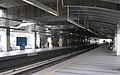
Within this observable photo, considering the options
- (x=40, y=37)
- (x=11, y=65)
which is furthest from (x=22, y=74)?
(x=40, y=37)

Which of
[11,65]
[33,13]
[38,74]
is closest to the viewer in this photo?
[38,74]

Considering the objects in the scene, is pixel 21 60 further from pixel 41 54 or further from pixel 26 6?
pixel 26 6

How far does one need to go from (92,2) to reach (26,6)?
7.20 m

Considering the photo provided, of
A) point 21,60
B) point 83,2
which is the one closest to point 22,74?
point 21,60

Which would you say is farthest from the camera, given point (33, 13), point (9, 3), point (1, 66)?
point (33, 13)

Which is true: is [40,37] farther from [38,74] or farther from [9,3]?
[38,74]

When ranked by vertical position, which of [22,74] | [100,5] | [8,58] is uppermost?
[100,5]

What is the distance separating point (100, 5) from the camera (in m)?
13.6

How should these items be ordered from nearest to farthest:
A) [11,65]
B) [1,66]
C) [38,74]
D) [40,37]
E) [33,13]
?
[38,74], [1,66], [11,65], [33,13], [40,37]

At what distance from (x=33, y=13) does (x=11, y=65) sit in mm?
8076

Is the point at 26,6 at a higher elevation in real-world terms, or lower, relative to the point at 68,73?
higher

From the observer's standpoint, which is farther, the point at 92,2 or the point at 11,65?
the point at 92,2

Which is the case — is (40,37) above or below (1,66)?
above

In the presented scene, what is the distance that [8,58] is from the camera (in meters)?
11.7
